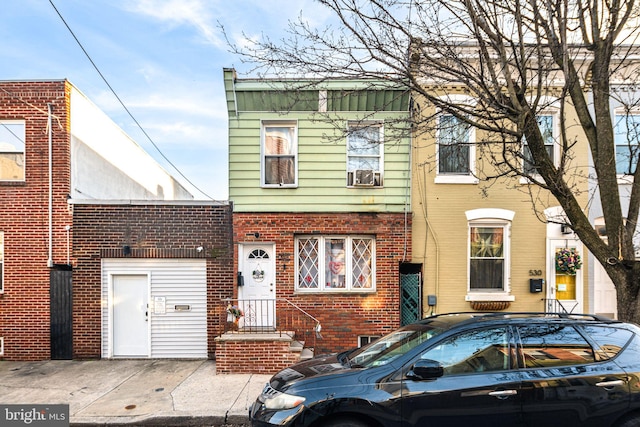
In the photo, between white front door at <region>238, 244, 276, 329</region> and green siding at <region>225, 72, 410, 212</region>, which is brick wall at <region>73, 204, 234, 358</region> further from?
green siding at <region>225, 72, 410, 212</region>

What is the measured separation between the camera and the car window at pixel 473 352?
11.9ft

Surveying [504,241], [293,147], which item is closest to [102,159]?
[293,147]

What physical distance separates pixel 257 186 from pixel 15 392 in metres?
5.64

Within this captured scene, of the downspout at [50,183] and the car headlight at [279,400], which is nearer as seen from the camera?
the car headlight at [279,400]

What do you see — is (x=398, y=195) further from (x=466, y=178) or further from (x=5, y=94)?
(x=5, y=94)

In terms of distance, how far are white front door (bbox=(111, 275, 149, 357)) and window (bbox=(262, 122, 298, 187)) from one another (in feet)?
12.2

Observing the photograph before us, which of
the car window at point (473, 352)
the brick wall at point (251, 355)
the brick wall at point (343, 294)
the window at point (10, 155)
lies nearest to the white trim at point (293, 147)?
the brick wall at point (343, 294)

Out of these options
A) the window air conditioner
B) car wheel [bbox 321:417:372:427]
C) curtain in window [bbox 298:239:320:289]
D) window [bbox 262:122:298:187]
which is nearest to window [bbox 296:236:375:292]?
curtain in window [bbox 298:239:320:289]

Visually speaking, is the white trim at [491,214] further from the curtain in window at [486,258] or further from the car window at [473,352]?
the car window at [473,352]

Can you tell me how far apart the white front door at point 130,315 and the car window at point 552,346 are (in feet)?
25.0

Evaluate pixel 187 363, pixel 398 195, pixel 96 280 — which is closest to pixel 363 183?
pixel 398 195

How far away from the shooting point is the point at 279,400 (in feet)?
12.4

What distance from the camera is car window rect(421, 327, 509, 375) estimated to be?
3617 mm

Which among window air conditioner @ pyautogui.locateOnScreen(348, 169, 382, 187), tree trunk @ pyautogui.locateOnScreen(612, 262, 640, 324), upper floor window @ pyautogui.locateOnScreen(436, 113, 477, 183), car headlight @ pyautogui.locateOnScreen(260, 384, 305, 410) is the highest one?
upper floor window @ pyautogui.locateOnScreen(436, 113, 477, 183)
